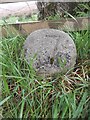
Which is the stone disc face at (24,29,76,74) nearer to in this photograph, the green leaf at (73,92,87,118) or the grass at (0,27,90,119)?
the grass at (0,27,90,119)

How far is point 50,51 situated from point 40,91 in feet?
0.93

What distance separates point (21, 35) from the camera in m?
2.09

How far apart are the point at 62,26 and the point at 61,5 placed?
1.95 ft

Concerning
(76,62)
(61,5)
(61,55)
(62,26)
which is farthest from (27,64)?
(61,5)

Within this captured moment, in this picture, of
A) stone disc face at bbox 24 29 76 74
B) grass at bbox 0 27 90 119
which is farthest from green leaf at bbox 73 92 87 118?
stone disc face at bbox 24 29 76 74

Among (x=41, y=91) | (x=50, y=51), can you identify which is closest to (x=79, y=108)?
(x=41, y=91)

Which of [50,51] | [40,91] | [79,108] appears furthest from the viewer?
[50,51]

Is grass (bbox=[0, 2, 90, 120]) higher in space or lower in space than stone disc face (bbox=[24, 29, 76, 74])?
lower

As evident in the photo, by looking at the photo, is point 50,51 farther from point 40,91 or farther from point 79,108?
point 79,108

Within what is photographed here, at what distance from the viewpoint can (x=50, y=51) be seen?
1.78 m

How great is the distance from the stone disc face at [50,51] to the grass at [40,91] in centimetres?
4

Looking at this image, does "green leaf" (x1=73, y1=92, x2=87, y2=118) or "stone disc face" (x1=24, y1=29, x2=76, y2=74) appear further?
"stone disc face" (x1=24, y1=29, x2=76, y2=74)

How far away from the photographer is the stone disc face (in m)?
1.74

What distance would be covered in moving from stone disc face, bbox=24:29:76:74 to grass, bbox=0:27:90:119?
0.14 feet
